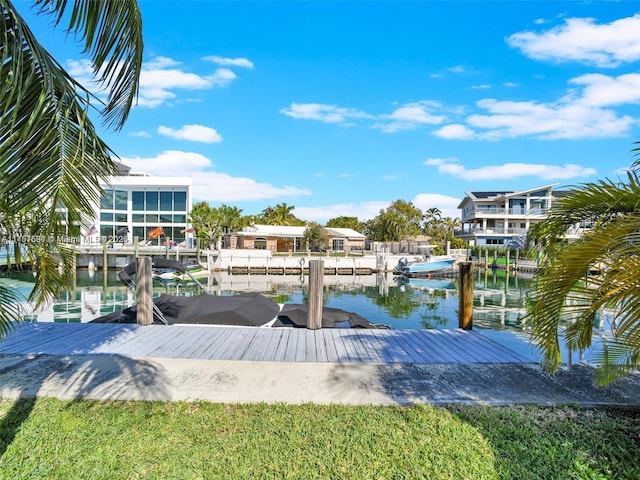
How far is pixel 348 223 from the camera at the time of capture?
64.9 metres

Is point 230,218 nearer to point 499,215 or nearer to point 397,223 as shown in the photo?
point 397,223

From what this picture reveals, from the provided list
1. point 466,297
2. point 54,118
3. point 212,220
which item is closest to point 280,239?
point 212,220

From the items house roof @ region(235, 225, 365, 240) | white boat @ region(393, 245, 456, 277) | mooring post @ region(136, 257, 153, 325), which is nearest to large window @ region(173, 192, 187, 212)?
house roof @ region(235, 225, 365, 240)

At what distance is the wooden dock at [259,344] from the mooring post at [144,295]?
20 cm

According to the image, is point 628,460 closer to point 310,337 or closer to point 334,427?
point 334,427

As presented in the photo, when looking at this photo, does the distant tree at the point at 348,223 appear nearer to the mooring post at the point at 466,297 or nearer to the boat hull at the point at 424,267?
the boat hull at the point at 424,267

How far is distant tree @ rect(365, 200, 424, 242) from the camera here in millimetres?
48188

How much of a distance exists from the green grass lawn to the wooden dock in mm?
1374

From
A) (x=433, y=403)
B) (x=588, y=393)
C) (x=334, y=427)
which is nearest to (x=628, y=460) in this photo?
(x=588, y=393)

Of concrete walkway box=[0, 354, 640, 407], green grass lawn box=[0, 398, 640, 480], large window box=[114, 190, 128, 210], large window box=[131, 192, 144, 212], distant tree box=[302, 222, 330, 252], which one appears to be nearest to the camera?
green grass lawn box=[0, 398, 640, 480]

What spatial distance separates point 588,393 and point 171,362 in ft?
15.7

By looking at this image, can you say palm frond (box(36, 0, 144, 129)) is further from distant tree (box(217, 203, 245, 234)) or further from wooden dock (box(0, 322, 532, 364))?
distant tree (box(217, 203, 245, 234))

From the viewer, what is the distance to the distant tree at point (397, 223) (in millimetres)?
48188

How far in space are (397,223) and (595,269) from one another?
4569 centimetres
